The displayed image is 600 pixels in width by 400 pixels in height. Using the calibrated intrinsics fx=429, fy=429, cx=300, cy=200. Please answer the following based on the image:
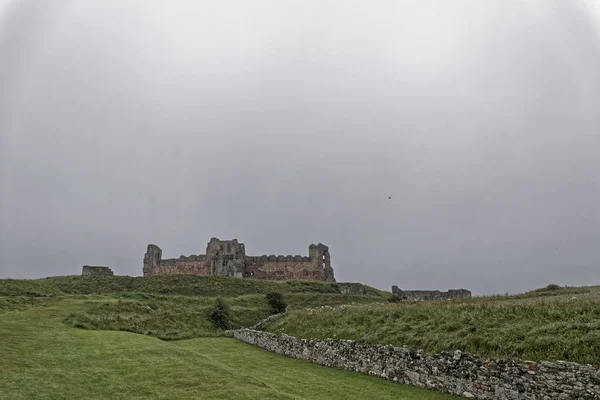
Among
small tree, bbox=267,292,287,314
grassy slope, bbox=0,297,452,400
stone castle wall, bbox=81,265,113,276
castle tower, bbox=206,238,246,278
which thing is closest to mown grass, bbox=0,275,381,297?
stone castle wall, bbox=81,265,113,276

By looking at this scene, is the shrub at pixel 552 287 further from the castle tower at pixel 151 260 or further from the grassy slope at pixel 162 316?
the castle tower at pixel 151 260

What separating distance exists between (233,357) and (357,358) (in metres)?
7.46

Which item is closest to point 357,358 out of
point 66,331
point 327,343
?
point 327,343

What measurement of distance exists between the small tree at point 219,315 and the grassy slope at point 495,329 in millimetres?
15794

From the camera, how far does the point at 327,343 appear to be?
74.7 ft

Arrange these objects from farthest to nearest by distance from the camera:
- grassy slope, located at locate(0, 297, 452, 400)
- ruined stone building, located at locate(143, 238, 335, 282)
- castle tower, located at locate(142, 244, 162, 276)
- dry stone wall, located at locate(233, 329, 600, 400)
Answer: castle tower, located at locate(142, 244, 162, 276)
ruined stone building, located at locate(143, 238, 335, 282)
grassy slope, located at locate(0, 297, 452, 400)
dry stone wall, located at locate(233, 329, 600, 400)

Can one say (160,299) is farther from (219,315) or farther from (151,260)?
(151,260)

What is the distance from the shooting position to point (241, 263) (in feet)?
264

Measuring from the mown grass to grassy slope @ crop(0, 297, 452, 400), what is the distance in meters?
A: 35.1

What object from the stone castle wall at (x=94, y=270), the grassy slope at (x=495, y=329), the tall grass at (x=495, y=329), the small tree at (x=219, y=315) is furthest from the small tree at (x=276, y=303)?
the stone castle wall at (x=94, y=270)

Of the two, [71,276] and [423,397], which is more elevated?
[71,276]

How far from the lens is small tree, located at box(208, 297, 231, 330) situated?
38.8 meters

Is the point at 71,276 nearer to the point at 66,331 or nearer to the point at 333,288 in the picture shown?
the point at 333,288

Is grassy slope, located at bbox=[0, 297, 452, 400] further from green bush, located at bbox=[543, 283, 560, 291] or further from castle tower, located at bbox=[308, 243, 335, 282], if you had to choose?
castle tower, located at bbox=[308, 243, 335, 282]
